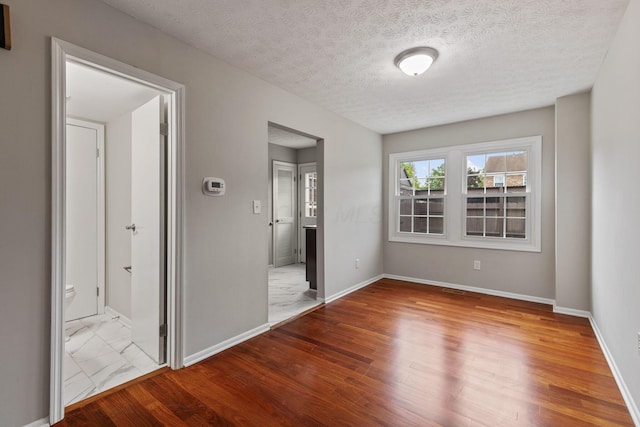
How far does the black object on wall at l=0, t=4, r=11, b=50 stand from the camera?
1.41m

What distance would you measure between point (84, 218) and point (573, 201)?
211 inches

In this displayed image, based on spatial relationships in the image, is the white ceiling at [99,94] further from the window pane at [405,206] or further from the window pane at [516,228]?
the window pane at [516,228]

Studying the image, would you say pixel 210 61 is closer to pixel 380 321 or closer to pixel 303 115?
pixel 303 115

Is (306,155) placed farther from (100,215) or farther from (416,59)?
(416,59)

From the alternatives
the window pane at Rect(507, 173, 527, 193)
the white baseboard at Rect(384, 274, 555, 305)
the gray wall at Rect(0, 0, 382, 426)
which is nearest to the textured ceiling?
the gray wall at Rect(0, 0, 382, 426)

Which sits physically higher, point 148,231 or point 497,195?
point 497,195

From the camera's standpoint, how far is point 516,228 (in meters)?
3.93

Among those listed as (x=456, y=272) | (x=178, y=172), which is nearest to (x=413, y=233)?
(x=456, y=272)

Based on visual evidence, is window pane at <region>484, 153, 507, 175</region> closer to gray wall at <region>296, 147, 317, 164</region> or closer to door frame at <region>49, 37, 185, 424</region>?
gray wall at <region>296, 147, 317, 164</region>

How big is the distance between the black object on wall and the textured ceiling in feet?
1.78

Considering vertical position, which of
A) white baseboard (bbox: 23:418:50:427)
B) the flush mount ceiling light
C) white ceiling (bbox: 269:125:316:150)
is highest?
white ceiling (bbox: 269:125:316:150)

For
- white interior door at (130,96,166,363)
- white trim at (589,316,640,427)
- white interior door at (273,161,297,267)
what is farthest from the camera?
white interior door at (273,161,297,267)

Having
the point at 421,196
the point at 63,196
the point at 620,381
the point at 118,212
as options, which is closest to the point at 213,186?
the point at 63,196

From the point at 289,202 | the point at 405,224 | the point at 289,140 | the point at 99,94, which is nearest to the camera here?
the point at 99,94
